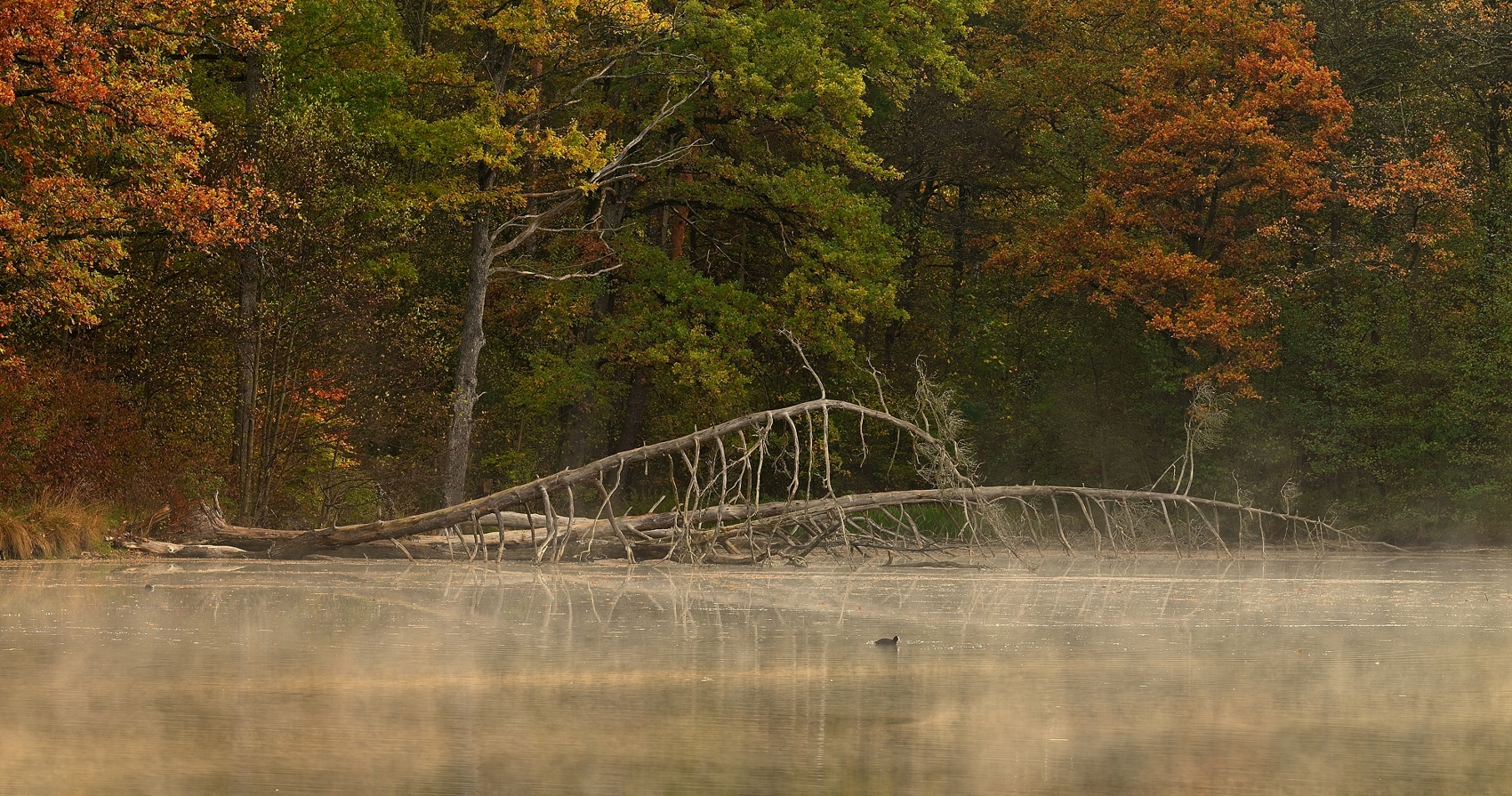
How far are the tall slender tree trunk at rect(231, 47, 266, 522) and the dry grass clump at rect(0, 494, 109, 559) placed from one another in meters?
4.15

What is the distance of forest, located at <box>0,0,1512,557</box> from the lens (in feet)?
80.1

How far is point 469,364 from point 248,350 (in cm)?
421

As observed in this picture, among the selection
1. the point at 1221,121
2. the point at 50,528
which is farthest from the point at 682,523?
the point at 1221,121

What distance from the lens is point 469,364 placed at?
91.1 feet

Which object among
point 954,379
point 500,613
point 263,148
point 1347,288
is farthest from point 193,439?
point 1347,288

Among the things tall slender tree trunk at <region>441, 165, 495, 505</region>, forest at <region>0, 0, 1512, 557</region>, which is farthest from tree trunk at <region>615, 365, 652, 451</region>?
tall slender tree trunk at <region>441, 165, 495, 505</region>

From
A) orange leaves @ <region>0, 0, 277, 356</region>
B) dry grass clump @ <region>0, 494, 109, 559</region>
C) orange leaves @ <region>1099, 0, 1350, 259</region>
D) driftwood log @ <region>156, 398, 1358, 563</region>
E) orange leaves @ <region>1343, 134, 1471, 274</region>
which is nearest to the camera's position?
dry grass clump @ <region>0, 494, 109, 559</region>

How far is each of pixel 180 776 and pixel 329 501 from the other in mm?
20068

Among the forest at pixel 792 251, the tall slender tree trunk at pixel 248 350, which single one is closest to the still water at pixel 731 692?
the tall slender tree trunk at pixel 248 350

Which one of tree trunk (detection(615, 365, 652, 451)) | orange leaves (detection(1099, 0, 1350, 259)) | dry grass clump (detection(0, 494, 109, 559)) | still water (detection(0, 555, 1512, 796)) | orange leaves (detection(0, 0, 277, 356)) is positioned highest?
orange leaves (detection(1099, 0, 1350, 259))

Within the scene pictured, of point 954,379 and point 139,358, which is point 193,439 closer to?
point 139,358

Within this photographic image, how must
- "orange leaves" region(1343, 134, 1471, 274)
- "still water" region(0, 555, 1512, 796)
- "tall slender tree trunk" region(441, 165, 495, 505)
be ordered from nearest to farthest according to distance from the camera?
"still water" region(0, 555, 1512, 796), "tall slender tree trunk" region(441, 165, 495, 505), "orange leaves" region(1343, 134, 1471, 274)

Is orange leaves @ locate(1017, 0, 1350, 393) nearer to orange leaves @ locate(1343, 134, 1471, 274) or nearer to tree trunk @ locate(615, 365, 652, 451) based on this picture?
orange leaves @ locate(1343, 134, 1471, 274)

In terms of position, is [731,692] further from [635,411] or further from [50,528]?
[635,411]
